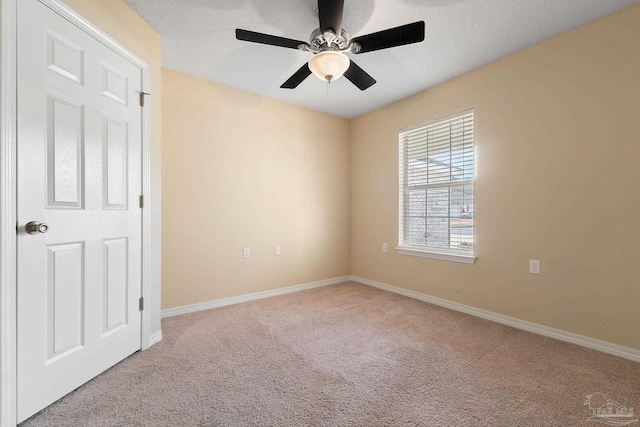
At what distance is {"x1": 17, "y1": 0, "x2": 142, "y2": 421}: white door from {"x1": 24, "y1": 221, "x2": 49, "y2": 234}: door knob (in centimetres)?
2

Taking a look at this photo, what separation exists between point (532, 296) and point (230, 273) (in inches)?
119

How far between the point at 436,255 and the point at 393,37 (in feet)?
7.57

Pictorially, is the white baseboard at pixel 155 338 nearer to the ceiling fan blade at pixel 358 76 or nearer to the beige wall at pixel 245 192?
the beige wall at pixel 245 192

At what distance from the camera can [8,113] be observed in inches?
51.2

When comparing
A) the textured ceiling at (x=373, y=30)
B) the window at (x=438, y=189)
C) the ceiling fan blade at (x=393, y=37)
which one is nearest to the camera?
the ceiling fan blade at (x=393, y=37)

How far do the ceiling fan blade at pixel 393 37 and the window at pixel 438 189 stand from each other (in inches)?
61.2

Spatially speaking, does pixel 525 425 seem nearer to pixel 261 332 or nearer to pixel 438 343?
pixel 438 343

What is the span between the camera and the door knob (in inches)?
54.4

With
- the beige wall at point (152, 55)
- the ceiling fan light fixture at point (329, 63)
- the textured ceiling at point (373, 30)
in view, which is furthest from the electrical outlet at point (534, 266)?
the beige wall at point (152, 55)

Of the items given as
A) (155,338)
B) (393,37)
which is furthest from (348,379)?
(393,37)

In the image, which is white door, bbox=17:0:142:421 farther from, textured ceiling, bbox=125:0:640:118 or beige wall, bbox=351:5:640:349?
beige wall, bbox=351:5:640:349

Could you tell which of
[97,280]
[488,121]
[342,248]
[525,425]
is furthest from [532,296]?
[97,280]

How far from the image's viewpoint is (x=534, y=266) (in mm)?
2457

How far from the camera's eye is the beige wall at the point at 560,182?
2.01 meters
